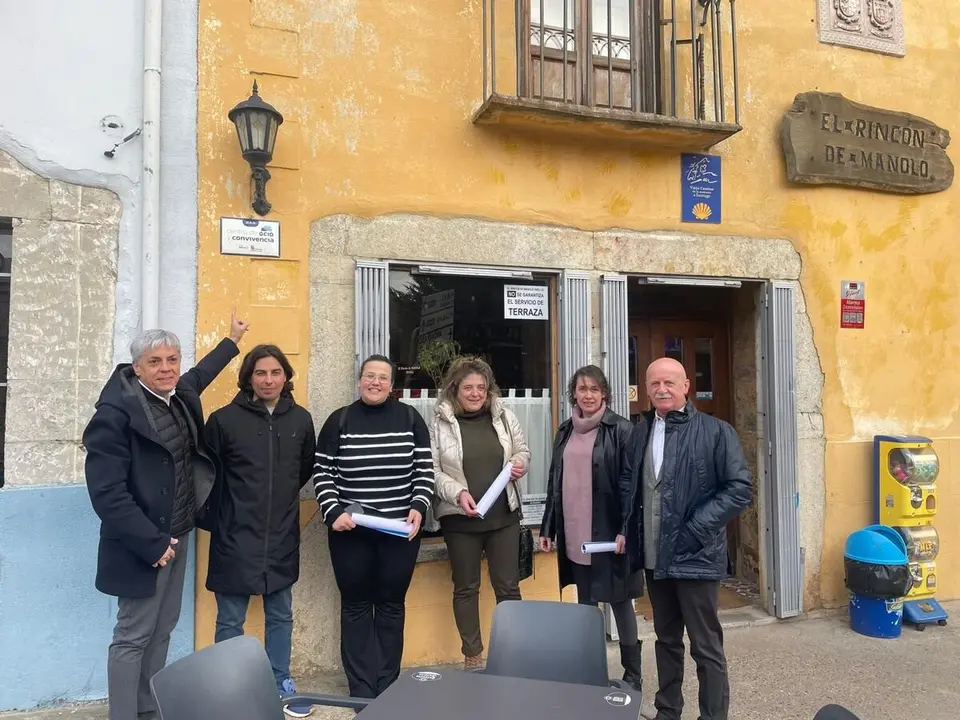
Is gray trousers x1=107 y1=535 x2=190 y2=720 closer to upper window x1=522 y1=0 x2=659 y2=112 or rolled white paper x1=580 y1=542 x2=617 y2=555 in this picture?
rolled white paper x1=580 y1=542 x2=617 y2=555

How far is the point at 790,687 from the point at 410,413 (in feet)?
8.58

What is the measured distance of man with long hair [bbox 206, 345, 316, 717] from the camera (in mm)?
3504

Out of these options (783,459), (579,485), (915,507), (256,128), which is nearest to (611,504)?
(579,485)

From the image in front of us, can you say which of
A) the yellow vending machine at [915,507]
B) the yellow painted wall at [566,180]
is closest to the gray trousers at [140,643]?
the yellow painted wall at [566,180]

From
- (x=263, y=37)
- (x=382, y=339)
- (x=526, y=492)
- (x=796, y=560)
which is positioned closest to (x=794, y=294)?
(x=796, y=560)

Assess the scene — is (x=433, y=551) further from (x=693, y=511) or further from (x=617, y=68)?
(x=617, y=68)

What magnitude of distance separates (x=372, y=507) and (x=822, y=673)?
9.25 feet

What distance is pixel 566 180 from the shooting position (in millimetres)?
4719

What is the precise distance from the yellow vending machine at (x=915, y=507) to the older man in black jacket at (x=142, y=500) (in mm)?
4667

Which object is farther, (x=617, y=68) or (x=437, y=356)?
(x=617, y=68)

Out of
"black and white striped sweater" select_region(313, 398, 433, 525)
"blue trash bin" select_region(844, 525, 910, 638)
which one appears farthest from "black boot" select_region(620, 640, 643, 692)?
"blue trash bin" select_region(844, 525, 910, 638)

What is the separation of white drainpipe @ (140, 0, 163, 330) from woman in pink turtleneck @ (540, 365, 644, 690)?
2297mm

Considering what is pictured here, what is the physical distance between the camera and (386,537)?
12.0ft

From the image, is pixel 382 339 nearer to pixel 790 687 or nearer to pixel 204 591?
pixel 204 591
